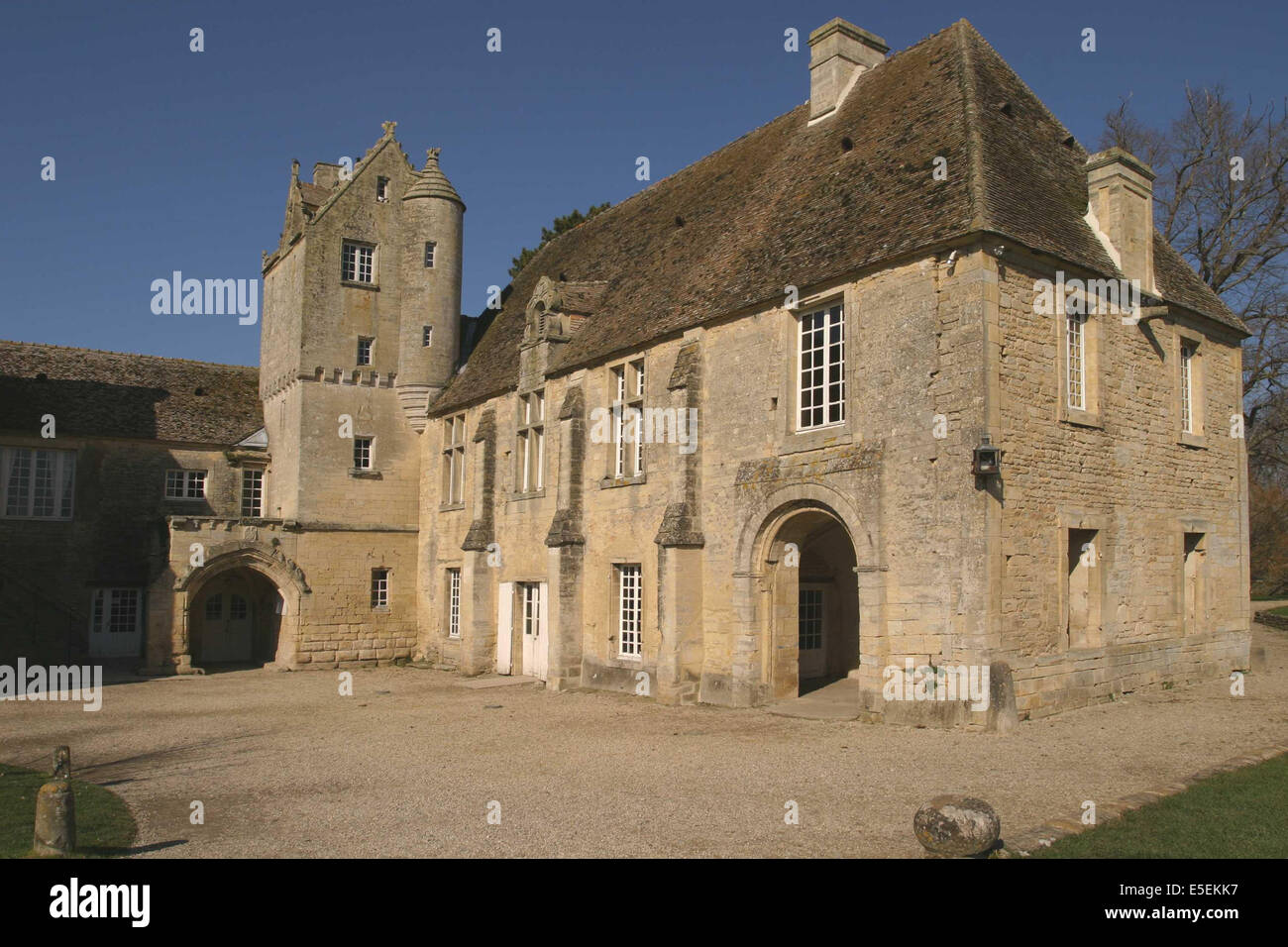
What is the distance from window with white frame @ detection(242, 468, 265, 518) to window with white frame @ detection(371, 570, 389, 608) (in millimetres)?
4238

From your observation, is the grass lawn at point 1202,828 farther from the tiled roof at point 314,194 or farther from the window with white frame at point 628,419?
the tiled roof at point 314,194

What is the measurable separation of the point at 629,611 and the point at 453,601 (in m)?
8.28

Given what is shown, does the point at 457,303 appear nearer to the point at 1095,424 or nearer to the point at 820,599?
the point at 820,599

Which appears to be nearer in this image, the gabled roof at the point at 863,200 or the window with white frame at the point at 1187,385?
the gabled roof at the point at 863,200

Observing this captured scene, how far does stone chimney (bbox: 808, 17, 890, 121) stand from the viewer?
19.5 m

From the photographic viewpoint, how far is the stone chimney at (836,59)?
64.1ft

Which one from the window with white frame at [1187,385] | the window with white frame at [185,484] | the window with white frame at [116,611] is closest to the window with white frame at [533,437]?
the window with white frame at [185,484]

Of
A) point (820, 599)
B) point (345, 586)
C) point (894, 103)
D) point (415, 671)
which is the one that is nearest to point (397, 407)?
point (345, 586)

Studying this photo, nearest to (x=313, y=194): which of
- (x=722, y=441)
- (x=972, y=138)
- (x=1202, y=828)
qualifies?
(x=722, y=441)

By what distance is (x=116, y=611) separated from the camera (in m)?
26.3

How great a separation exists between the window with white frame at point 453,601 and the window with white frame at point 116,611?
26.8 ft

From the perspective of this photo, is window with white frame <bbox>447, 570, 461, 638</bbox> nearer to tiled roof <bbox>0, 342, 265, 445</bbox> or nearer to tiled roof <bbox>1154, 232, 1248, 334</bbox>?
tiled roof <bbox>0, 342, 265, 445</bbox>

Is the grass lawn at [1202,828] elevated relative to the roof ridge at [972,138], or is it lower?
lower

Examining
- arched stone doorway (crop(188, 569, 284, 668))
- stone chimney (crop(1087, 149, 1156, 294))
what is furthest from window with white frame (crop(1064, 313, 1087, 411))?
arched stone doorway (crop(188, 569, 284, 668))
